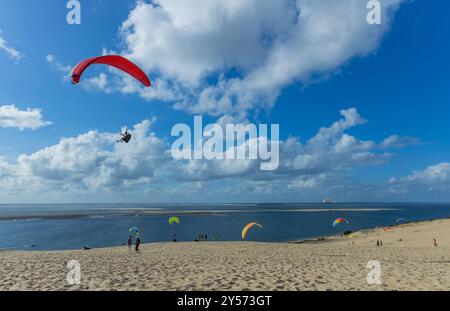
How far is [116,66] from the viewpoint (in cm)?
1310

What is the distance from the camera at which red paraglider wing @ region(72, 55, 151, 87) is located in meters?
11.4

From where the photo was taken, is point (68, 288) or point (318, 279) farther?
point (318, 279)

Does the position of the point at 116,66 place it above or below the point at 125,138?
above

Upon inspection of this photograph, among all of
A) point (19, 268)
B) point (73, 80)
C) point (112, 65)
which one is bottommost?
point (19, 268)

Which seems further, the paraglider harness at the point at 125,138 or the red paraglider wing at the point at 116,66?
the paraglider harness at the point at 125,138

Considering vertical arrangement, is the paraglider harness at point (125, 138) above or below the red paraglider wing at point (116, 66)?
below

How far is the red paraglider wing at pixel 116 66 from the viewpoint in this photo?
11445 millimetres
